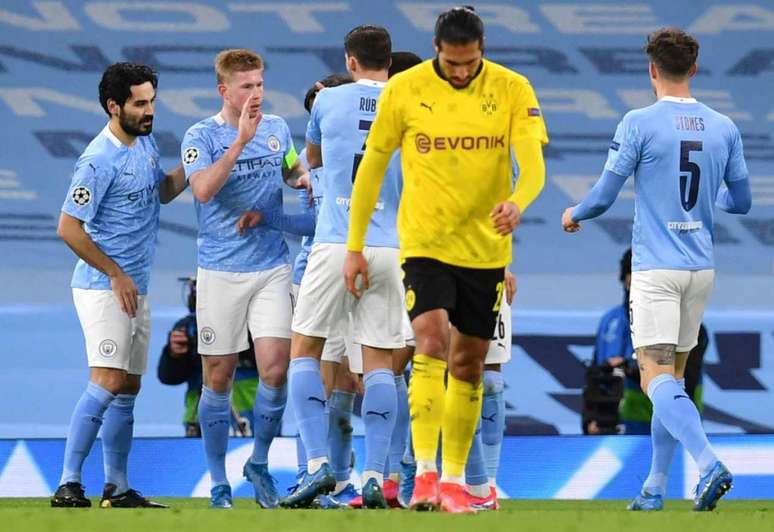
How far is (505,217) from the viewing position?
20.1 ft

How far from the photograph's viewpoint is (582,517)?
603 centimetres

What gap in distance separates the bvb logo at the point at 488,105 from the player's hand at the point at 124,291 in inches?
94.3

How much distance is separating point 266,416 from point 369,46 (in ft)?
6.15

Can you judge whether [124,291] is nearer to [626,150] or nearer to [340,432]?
[340,432]

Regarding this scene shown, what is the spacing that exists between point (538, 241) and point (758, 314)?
200 cm

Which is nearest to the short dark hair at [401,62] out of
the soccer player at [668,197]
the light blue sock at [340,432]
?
the soccer player at [668,197]

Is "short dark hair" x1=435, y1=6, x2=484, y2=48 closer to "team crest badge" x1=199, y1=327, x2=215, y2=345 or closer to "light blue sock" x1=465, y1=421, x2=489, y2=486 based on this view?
"light blue sock" x1=465, y1=421, x2=489, y2=486

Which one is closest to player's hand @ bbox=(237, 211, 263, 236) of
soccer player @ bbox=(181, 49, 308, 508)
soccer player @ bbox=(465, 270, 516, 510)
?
soccer player @ bbox=(181, 49, 308, 508)

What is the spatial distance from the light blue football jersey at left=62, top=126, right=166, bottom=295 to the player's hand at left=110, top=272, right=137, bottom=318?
9 centimetres

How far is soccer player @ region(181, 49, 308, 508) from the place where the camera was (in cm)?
812

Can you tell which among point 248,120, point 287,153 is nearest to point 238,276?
point 287,153

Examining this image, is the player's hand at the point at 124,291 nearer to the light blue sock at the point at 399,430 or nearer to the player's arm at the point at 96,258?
the player's arm at the point at 96,258

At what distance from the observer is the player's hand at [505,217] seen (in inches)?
241

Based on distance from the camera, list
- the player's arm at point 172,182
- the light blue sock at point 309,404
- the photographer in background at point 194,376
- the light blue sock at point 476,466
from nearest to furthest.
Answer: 1. the light blue sock at point 309,404
2. the light blue sock at point 476,466
3. the player's arm at point 172,182
4. the photographer in background at point 194,376
